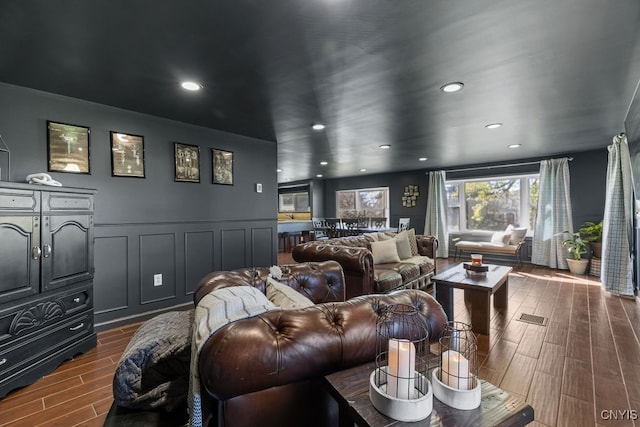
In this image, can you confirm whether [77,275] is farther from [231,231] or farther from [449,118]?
[449,118]

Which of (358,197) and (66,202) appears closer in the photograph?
(66,202)

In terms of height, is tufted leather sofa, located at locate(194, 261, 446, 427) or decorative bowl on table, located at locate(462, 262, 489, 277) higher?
tufted leather sofa, located at locate(194, 261, 446, 427)

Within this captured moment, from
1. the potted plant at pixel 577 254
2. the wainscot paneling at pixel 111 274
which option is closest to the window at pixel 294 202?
the potted plant at pixel 577 254

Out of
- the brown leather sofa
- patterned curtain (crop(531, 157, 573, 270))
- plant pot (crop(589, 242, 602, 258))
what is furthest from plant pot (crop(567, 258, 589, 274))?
the brown leather sofa

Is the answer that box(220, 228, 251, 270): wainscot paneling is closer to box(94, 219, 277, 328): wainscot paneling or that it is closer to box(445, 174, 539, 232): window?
box(94, 219, 277, 328): wainscot paneling

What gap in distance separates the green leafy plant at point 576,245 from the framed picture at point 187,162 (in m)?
6.19

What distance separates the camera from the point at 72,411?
1.73 meters

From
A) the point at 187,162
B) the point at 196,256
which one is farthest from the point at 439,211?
the point at 187,162

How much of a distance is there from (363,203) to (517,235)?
4147 millimetres

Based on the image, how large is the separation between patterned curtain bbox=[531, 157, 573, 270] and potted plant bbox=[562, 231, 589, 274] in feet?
0.78

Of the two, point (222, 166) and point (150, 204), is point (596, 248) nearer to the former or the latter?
point (222, 166)

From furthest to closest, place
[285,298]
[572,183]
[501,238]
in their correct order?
[501,238] → [572,183] → [285,298]

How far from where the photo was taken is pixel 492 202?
6.50 meters

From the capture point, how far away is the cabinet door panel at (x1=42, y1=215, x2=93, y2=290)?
2.14m
